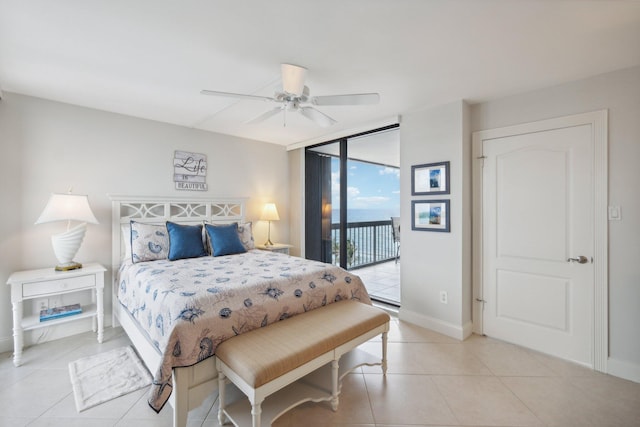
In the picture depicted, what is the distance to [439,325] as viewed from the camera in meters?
3.05

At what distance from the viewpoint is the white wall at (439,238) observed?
2.91 meters

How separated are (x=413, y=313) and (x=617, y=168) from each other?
229 centimetres

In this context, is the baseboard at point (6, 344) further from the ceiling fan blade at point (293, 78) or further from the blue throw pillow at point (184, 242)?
the ceiling fan blade at point (293, 78)

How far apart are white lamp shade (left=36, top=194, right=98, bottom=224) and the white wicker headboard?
16.5 inches

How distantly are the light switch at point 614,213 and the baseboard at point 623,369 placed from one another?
115 cm

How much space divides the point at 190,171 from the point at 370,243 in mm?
3642

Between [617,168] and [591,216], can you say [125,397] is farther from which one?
[617,168]

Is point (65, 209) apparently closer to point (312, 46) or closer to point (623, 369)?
point (312, 46)

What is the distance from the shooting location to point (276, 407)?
1.71 m

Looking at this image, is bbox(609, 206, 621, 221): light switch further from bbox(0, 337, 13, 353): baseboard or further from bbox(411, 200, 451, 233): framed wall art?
bbox(0, 337, 13, 353): baseboard

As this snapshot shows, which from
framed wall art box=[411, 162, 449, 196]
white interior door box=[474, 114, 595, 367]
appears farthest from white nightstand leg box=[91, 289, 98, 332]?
white interior door box=[474, 114, 595, 367]

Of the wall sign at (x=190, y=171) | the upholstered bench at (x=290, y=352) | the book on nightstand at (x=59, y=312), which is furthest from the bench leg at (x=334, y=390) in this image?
the wall sign at (x=190, y=171)

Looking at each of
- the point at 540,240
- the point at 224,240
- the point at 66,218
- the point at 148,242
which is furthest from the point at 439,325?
the point at 66,218

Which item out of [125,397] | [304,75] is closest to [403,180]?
[304,75]
